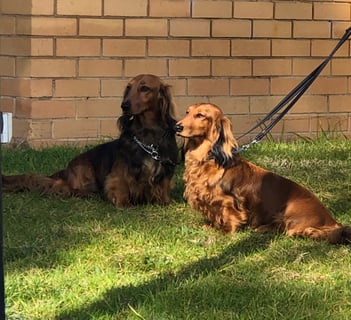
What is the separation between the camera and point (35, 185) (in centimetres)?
630

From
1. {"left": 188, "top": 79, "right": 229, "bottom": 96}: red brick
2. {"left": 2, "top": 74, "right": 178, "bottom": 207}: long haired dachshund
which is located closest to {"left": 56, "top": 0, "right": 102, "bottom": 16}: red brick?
{"left": 188, "top": 79, "right": 229, "bottom": 96}: red brick

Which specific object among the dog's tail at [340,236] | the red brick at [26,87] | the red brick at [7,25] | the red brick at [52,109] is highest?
the red brick at [7,25]

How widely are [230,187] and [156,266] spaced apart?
3.30 feet

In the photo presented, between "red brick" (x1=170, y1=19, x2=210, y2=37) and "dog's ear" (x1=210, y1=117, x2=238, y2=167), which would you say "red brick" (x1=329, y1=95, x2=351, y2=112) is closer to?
"red brick" (x1=170, y1=19, x2=210, y2=37)

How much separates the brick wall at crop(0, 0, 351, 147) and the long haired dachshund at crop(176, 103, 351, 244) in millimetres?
2797

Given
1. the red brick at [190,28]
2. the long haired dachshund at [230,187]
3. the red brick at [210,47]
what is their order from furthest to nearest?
the red brick at [210,47], the red brick at [190,28], the long haired dachshund at [230,187]

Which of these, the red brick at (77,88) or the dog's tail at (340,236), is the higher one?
the red brick at (77,88)

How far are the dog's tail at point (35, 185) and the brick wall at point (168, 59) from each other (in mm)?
1637

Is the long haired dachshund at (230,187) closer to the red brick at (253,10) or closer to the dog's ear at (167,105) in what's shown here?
the dog's ear at (167,105)

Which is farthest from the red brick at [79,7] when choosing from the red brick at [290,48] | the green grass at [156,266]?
the green grass at [156,266]

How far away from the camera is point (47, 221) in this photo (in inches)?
218

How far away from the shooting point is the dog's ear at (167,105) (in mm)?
6008

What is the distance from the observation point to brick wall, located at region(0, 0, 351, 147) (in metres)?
7.84

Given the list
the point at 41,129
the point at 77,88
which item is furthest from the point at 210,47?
the point at 41,129
